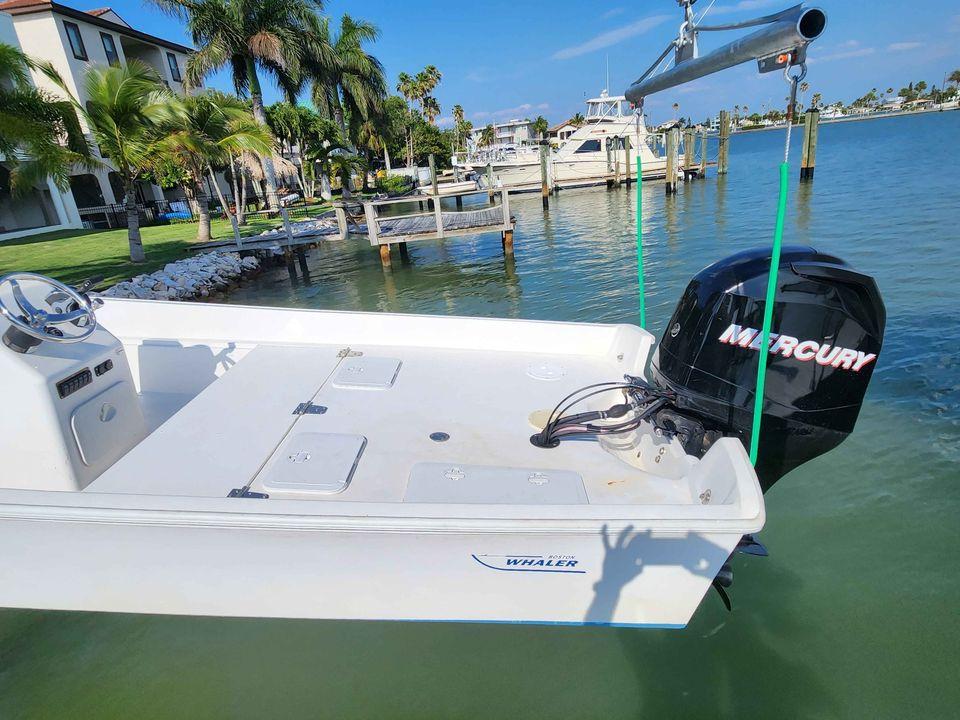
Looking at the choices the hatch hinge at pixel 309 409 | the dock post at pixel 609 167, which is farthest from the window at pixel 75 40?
the hatch hinge at pixel 309 409

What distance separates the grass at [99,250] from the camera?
44.0 ft

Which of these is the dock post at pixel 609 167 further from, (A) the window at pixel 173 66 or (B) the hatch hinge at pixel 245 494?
(B) the hatch hinge at pixel 245 494

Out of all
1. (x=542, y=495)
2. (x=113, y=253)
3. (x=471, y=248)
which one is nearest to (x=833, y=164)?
(x=471, y=248)

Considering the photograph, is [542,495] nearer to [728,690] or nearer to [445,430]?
[445,430]

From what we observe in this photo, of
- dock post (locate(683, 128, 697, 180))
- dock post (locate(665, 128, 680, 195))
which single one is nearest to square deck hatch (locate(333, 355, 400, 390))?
dock post (locate(665, 128, 680, 195))

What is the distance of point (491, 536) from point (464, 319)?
2424 mm

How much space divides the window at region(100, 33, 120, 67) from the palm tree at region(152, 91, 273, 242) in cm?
1277

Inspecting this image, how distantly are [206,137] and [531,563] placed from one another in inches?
669

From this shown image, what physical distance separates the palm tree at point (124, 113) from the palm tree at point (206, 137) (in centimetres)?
41

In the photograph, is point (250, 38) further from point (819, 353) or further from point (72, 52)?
point (819, 353)

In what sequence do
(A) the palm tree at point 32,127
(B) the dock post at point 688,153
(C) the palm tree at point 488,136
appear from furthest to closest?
(C) the palm tree at point 488,136, (B) the dock post at point 688,153, (A) the palm tree at point 32,127

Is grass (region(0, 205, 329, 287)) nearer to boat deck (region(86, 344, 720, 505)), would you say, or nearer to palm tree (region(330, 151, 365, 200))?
palm tree (region(330, 151, 365, 200))

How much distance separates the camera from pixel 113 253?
16062mm

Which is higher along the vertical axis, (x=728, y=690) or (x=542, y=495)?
(x=542, y=495)
